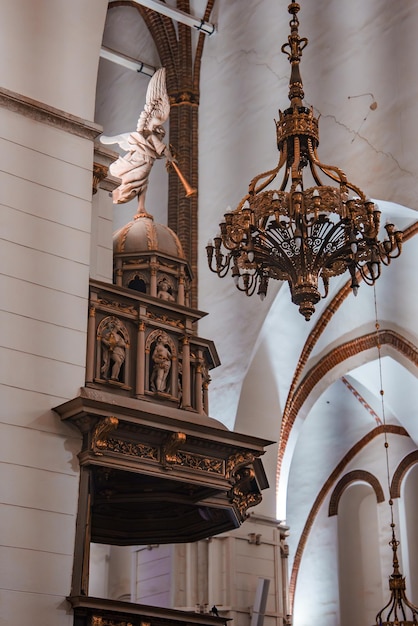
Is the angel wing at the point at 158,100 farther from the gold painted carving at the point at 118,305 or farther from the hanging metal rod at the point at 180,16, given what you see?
the hanging metal rod at the point at 180,16

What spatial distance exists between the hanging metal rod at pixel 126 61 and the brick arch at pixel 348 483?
724cm

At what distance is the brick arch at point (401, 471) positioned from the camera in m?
16.0

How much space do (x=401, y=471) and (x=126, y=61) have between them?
7.58m

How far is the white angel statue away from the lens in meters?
9.86

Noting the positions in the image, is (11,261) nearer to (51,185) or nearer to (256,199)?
(51,185)

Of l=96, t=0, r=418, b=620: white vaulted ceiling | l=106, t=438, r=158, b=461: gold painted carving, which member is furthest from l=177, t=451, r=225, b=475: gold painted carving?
l=96, t=0, r=418, b=620: white vaulted ceiling

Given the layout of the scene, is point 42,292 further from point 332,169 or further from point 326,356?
point 326,356

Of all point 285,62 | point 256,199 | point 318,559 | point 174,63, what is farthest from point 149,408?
point 318,559

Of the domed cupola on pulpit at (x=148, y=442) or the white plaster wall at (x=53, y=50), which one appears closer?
the domed cupola on pulpit at (x=148, y=442)

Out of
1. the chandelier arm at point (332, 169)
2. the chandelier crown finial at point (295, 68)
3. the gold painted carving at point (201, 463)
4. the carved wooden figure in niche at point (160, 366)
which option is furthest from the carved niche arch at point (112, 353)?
the chandelier crown finial at point (295, 68)

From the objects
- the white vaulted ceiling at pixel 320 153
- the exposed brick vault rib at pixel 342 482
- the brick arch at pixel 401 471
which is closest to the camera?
the white vaulted ceiling at pixel 320 153

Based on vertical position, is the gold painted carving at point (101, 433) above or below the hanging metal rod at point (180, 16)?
below

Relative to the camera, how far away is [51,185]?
7906mm

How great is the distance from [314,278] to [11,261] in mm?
2692
